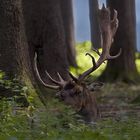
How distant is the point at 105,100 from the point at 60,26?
2784 mm

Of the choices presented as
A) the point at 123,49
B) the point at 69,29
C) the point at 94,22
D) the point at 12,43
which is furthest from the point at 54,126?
the point at 94,22

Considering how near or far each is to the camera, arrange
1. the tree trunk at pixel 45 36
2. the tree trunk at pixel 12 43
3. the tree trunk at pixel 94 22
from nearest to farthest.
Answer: the tree trunk at pixel 12 43 → the tree trunk at pixel 45 36 → the tree trunk at pixel 94 22

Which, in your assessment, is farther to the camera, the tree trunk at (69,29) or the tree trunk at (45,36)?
the tree trunk at (69,29)

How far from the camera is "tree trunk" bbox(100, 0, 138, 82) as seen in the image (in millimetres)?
21297

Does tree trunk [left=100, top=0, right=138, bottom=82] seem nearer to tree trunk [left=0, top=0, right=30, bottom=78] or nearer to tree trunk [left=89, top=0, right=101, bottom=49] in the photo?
tree trunk [left=0, top=0, right=30, bottom=78]

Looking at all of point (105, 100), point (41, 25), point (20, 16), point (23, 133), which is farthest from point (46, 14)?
point (23, 133)

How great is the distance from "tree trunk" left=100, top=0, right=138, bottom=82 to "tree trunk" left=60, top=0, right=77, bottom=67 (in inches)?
181

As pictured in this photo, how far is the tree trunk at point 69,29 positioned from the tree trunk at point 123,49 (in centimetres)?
459

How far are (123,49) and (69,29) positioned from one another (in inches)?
242

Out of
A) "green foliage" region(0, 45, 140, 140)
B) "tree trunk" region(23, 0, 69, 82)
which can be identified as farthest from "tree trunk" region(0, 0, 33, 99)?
"tree trunk" region(23, 0, 69, 82)

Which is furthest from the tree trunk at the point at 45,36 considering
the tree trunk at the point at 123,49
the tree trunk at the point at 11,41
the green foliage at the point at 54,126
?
the tree trunk at the point at 123,49

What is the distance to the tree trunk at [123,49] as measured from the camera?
69.9 ft

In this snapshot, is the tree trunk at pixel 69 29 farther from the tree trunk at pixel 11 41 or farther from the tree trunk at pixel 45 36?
the tree trunk at pixel 11 41

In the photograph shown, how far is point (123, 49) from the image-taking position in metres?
21.4
